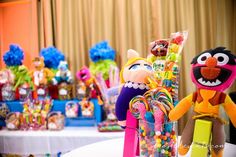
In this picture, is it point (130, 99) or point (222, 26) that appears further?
point (222, 26)

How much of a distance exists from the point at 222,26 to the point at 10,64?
1864mm

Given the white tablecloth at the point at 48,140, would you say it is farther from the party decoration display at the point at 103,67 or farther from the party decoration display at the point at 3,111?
the party decoration display at the point at 103,67

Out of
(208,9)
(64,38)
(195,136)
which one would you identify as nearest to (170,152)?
(195,136)

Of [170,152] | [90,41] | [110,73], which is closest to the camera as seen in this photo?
[170,152]

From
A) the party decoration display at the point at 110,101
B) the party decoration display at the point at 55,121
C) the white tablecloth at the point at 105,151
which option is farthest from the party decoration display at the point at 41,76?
the white tablecloth at the point at 105,151

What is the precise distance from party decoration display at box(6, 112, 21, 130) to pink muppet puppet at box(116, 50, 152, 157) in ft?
4.46

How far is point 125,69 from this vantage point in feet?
3.46

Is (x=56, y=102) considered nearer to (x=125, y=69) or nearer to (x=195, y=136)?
(x=125, y=69)

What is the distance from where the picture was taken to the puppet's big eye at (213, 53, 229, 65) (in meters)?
0.77

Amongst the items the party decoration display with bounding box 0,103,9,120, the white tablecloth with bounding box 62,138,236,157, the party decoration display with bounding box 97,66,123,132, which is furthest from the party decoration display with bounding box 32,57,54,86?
the white tablecloth with bounding box 62,138,236,157

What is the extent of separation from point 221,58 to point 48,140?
5.01 ft

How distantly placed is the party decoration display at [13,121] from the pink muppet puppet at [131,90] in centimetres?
136

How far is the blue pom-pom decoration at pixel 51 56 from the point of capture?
2182 mm

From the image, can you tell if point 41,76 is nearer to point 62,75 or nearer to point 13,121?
point 62,75
